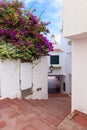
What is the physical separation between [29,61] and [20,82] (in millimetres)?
1199

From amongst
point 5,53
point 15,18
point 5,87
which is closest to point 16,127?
point 5,87

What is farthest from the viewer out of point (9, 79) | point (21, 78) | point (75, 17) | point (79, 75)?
point (21, 78)

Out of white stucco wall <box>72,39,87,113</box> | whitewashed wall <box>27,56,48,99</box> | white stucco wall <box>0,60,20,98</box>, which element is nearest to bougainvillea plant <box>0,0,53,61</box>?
white stucco wall <box>0,60,20,98</box>

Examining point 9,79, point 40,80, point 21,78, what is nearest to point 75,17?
point 9,79

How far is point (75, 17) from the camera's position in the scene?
416 cm

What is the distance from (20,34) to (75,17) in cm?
382

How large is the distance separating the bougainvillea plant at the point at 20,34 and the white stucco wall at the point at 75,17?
3037 millimetres

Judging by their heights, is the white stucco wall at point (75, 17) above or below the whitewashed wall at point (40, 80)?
above

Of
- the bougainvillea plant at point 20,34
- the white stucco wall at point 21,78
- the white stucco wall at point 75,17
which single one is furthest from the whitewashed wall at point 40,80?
the white stucco wall at point 75,17

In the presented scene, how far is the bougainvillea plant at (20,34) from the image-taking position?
6.94 metres

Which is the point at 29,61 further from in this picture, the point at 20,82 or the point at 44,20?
the point at 44,20

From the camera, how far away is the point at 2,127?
4.08 meters

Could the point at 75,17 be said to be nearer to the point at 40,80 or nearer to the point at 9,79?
the point at 9,79

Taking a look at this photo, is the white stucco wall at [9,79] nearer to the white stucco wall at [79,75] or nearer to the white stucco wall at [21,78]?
the white stucco wall at [21,78]
